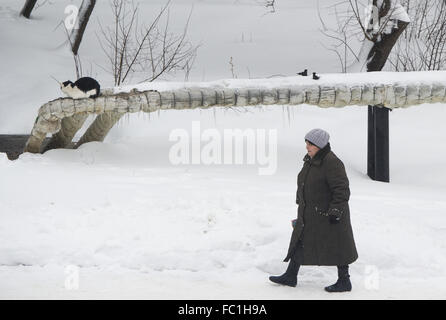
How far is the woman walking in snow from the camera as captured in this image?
6164mm

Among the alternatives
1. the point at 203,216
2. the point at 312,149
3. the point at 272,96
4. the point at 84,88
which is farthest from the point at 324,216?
the point at 84,88

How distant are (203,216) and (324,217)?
2013 millimetres

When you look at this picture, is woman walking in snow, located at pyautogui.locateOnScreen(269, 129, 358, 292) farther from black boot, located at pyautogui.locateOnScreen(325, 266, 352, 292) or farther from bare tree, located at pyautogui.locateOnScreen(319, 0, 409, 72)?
bare tree, located at pyautogui.locateOnScreen(319, 0, 409, 72)

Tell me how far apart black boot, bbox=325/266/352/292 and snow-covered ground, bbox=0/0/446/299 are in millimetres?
64

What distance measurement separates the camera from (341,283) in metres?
6.29

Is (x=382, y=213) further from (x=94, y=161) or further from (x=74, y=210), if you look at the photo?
(x=94, y=161)

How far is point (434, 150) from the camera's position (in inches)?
475

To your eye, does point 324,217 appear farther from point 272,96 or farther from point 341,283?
point 272,96

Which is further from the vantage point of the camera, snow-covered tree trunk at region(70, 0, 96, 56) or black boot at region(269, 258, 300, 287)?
snow-covered tree trunk at region(70, 0, 96, 56)

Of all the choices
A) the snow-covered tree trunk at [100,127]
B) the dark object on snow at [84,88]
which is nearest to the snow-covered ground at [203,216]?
the snow-covered tree trunk at [100,127]

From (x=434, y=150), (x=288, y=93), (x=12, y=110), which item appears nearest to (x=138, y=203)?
(x=288, y=93)

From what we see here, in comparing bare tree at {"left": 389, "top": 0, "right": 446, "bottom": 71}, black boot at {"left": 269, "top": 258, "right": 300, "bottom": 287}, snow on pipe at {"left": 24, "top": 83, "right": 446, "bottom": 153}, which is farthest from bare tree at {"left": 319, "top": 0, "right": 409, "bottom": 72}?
black boot at {"left": 269, "top": 258, "right": 300, "bottom": 287}

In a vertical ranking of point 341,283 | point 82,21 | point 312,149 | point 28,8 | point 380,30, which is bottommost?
point 341,283

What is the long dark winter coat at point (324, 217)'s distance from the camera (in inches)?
243
